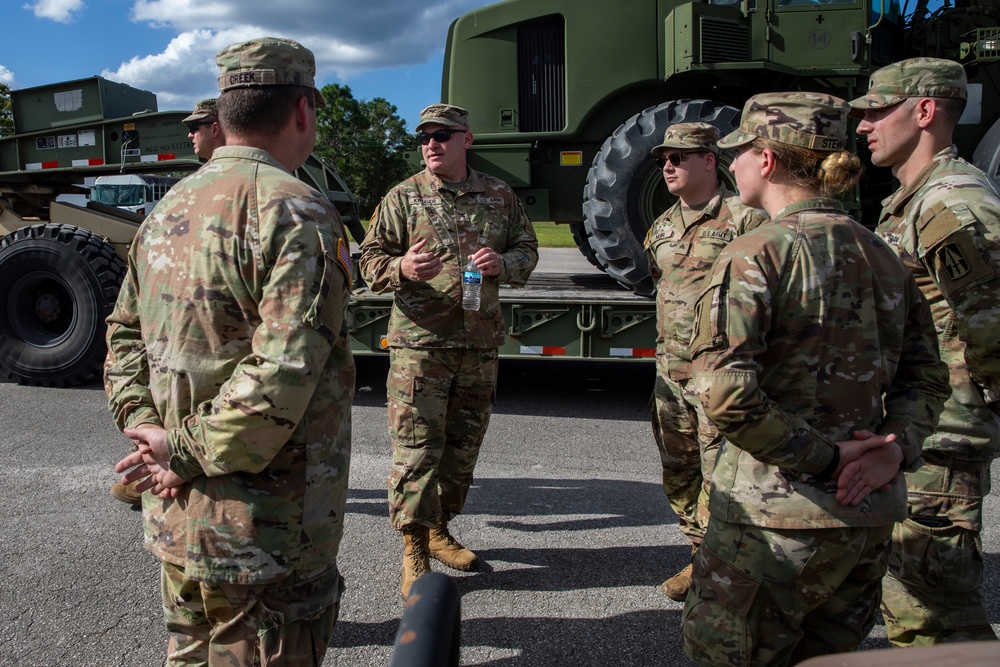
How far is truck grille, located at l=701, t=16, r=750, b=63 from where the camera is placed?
583 cm

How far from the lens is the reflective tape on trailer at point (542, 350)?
20.0 feet

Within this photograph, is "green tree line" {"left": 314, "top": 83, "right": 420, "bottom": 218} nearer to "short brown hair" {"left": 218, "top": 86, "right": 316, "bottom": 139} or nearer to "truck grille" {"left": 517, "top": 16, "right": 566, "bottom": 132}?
"truck grille" {"left": 517, "top": 16, "right": 566, "bottom": 132}

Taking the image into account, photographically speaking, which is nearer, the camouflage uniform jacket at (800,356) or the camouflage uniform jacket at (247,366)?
the camouflage uniform jacket at (247,366)

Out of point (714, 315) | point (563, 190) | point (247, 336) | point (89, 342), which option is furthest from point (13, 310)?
point (714, 315)

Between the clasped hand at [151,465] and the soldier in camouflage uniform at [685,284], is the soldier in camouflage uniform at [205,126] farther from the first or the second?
the clasped hand at [151,465]

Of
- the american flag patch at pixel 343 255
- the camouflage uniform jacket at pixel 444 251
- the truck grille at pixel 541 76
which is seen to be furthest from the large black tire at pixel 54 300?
the american flag patch at pixel 343 255


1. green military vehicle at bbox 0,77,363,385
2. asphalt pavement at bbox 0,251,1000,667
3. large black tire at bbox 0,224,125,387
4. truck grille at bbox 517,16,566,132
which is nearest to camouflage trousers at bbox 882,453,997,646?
asphalt pavement at bbox 0,251,1000,667

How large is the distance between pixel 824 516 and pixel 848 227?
691 millimetres

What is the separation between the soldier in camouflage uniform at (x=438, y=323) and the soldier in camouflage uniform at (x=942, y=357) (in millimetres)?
1654

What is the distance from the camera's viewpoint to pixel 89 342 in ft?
22.8

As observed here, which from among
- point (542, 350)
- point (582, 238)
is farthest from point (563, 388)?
point (582, 238)

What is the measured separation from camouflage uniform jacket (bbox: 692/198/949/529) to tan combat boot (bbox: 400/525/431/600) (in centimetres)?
175

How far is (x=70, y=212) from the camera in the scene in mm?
7652

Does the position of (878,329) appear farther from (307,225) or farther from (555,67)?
(555,67)
